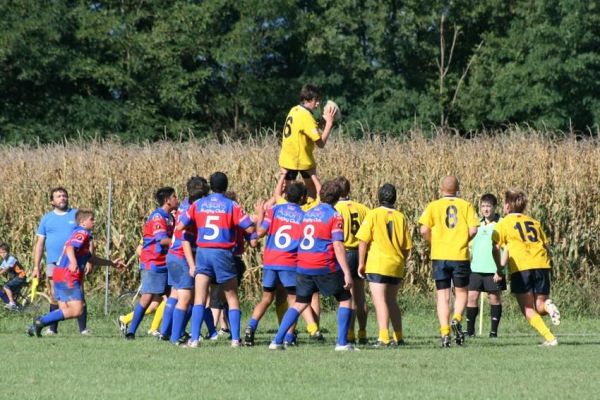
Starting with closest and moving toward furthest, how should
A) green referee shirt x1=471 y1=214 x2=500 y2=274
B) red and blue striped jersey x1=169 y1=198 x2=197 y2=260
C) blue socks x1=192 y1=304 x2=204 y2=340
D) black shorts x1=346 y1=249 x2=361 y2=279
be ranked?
blue socks x1=192 y1=304 x2=204 y2=340 → red and blue striped jersey x1=169 y1=198 x2=197 y2=260 → black shorts x1=346 y1=249 x2=361 y2=279 → green referee shirt x1=471 y1=214 x2=500 y2=274

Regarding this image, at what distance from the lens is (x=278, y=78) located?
42.2 m

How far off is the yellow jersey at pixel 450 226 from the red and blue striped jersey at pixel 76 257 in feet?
13.9

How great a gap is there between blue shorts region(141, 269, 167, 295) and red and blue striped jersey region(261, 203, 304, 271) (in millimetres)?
2275

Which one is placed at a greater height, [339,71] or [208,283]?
[339,71]

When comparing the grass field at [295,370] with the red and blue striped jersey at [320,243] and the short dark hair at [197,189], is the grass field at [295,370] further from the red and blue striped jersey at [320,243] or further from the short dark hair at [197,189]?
the short dark hair at [197,189]

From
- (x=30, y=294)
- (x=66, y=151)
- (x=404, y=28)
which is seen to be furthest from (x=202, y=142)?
(x=404, y=28)

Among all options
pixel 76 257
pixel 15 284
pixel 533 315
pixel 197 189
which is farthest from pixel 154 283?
pixel 15 284

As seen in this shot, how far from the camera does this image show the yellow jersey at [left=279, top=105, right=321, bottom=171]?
15.9 meters

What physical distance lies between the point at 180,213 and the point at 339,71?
26393 mm

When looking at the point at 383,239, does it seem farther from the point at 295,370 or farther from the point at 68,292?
the point at 68,292

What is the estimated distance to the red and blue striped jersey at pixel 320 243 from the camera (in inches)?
562

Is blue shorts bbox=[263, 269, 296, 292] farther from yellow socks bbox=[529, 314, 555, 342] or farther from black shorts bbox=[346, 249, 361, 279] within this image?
yellow socks bbox=[529, 314, 555, 342]

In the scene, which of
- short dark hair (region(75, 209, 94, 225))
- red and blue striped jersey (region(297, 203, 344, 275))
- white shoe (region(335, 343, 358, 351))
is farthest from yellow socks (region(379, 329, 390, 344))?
short dark hair (region(75, 209, 94, 225))

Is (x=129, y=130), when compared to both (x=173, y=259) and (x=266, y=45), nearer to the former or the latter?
(x=266, y=45)
